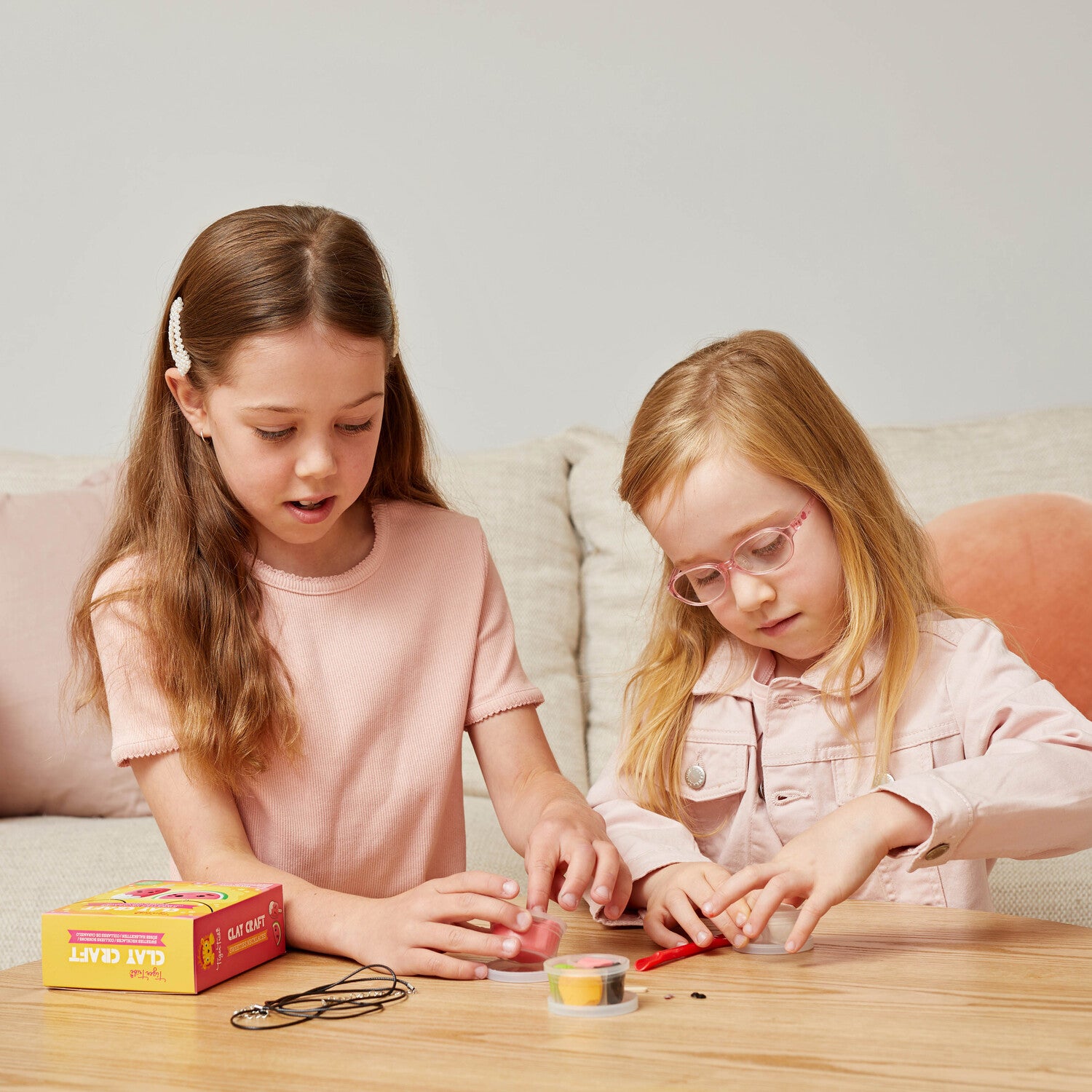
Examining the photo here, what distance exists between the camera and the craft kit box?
836mm

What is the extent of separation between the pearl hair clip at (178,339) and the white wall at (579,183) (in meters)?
1.28

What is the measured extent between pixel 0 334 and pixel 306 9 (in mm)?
905

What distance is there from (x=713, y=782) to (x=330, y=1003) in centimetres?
58

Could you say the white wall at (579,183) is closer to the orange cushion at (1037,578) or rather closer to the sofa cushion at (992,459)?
the sofa cushion at (992,459)

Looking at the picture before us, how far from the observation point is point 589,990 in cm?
77

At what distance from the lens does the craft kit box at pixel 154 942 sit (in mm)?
836

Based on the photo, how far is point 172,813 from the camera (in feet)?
3.81

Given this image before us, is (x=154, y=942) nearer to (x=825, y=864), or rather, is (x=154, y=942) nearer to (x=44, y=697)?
(x=825, y=864)

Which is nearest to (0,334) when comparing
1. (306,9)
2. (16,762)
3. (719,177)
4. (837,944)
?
(306,9)

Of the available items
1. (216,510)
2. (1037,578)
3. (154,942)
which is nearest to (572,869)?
(154,942)

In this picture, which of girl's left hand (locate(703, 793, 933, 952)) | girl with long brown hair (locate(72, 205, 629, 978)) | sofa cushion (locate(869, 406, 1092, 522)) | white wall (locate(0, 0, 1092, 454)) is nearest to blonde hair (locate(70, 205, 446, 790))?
girl with long brown hair (locate(72, 205, 629, 978))

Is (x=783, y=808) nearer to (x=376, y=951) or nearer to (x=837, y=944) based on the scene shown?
(x=837, y=944)

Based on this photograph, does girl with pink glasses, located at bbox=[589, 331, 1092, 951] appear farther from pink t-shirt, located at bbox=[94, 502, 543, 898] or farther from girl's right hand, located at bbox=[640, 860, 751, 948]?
pink t-shirt, located at bbox=[94, 502, 543, 898]

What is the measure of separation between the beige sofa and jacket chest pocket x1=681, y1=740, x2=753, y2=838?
0.40 meters
